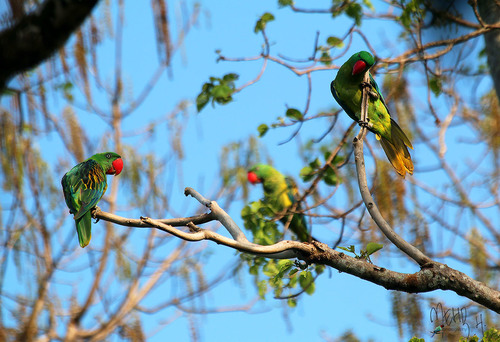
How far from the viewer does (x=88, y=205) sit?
423cm

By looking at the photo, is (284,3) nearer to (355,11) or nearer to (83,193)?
(355,11)

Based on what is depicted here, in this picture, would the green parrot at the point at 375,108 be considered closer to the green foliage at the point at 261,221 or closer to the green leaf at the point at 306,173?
the green leaf at the point at 306,173

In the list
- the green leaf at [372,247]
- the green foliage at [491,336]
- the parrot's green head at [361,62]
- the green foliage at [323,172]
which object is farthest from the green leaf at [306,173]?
the green foliage at [491,336]

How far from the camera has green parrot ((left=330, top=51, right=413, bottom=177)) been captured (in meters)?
3.83

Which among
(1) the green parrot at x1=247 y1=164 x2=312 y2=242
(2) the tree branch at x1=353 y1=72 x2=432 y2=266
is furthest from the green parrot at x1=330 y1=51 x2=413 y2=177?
(2) the tree branch at x1=353 y1=72 x2=432 y2=266

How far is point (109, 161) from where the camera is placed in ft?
17.0

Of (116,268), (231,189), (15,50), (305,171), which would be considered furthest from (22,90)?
(231,189)

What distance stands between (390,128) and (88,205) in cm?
247

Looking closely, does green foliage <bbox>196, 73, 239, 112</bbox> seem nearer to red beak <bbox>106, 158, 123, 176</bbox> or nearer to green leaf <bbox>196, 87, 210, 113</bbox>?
green leaf <bbox>196, 87, 210, 113</bbox>

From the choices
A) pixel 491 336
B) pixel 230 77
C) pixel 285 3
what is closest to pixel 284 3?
pixel 285 3

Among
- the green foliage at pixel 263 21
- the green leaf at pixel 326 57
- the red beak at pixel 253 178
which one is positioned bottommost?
the green foliage at pixel 263 21

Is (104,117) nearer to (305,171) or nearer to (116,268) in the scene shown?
(116,268)

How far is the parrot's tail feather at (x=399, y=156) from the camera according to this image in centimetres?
375

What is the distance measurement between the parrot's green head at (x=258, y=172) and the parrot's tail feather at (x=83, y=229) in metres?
3.21
